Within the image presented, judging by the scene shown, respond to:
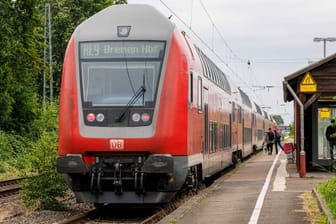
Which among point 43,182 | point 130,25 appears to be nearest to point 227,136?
point 43,182

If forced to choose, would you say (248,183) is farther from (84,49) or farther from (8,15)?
(8,15)

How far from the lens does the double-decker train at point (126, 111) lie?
528 inches

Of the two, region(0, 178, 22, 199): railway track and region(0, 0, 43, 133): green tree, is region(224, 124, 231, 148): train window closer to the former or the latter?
region(0, 178, 22, 199): railway track

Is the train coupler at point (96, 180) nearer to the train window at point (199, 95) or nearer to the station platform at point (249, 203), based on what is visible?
the station platform at point (249, 203)

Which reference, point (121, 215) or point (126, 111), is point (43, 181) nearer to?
point (121, 215)

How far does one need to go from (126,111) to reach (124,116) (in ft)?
0.31

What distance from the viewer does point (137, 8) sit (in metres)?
14.7

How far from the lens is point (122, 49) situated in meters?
14.0

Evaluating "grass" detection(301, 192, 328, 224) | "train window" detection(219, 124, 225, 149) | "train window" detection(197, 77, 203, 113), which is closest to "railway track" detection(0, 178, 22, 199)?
"train window" detection(219, 124, 225, 149)

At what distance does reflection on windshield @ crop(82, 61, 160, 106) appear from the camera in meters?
13.7

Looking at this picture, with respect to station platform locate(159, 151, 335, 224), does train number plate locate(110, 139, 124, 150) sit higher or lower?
higher

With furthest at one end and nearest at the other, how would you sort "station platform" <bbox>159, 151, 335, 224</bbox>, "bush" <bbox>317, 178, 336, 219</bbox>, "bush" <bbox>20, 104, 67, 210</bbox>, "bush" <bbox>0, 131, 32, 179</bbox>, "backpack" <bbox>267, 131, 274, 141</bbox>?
"backpack" <bbox>267, 131, 274, 141</bbox>
"bush" <bbox>0, 131, 32, 179</bbox>
"bush" <bbox>20, 104, 67, 210</bbox>
"station platform" <bbox>159, 151, 335, 224</bbox>
"bush" <bbox>317, 178, 336, 219</bbox>

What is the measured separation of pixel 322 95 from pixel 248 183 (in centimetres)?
426

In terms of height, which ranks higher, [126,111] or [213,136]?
[126,111]
